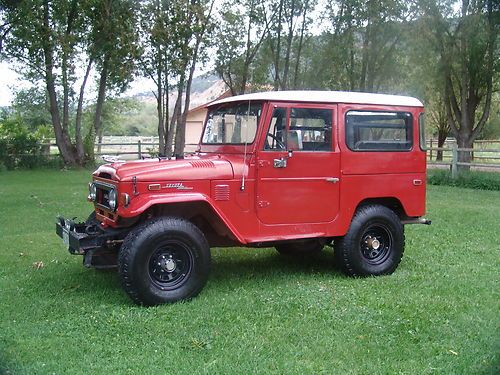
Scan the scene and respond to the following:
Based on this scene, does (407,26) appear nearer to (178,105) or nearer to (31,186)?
(178,105)

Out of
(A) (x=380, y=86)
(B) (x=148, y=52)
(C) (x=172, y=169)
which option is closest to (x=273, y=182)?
(C) (x=172, y=169)

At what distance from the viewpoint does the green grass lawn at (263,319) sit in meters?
4.05

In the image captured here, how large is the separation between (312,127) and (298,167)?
0.49 m

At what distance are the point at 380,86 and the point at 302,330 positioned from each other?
67.7 ft

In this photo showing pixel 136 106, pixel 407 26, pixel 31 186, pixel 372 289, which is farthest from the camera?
pixel 136 106

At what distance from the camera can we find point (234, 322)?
4.85 meters

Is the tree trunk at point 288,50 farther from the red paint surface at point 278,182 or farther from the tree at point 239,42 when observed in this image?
the red paint surface at point 278,182

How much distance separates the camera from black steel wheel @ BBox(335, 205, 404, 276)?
20.7ft

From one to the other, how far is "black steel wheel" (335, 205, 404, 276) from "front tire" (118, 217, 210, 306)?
1684 mm

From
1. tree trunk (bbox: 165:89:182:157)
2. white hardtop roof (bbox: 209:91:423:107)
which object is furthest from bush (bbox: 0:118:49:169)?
white hardtop roof (bbox: 209:91:423:107)

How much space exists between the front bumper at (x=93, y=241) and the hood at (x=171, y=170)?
566mm

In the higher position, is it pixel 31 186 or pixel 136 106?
pixel 136 106

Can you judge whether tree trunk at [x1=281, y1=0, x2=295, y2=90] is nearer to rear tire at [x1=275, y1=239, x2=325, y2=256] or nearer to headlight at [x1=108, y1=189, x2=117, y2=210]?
rear tire at [x1=275, y1=239, x2=325, y2=256]

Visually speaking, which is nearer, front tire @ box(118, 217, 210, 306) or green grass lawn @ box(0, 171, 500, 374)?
green grass lawn @ box(0, 171, 500, 374)
